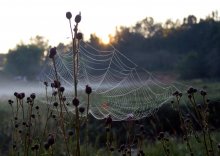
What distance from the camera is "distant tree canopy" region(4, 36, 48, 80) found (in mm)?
54656

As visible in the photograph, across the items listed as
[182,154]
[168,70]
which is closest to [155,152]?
[182,154]

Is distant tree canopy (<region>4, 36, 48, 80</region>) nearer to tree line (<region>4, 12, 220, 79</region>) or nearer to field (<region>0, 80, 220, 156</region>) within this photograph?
tree line (<region>4, 12, 220, 79</region>)

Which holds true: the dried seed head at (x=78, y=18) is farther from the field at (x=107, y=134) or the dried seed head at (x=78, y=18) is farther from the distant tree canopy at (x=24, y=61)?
the distant tree canopy at (x=24, y=61)

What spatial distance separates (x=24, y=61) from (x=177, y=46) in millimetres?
18607

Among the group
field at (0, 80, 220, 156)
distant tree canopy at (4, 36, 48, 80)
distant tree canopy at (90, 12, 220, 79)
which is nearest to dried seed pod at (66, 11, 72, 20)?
field at (0, 80, 220, 156)

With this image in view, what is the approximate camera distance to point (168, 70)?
1777 inches

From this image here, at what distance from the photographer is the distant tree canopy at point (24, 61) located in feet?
179

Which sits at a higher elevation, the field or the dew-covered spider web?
the dew-covered spider web

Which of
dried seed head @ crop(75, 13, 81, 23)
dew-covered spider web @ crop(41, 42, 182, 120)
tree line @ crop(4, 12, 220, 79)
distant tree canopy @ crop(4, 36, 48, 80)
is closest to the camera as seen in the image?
dried seed head @ crop(75, 13, 81, 23)

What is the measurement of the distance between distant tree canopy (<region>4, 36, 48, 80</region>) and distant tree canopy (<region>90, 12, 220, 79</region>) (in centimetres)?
1228

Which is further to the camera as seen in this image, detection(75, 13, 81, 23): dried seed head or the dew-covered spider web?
the dew-covered spider web

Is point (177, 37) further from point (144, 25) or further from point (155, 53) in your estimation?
point (144, 25)

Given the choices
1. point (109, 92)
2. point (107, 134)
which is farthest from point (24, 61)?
point (107, 134)

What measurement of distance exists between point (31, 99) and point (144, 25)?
58.5m
